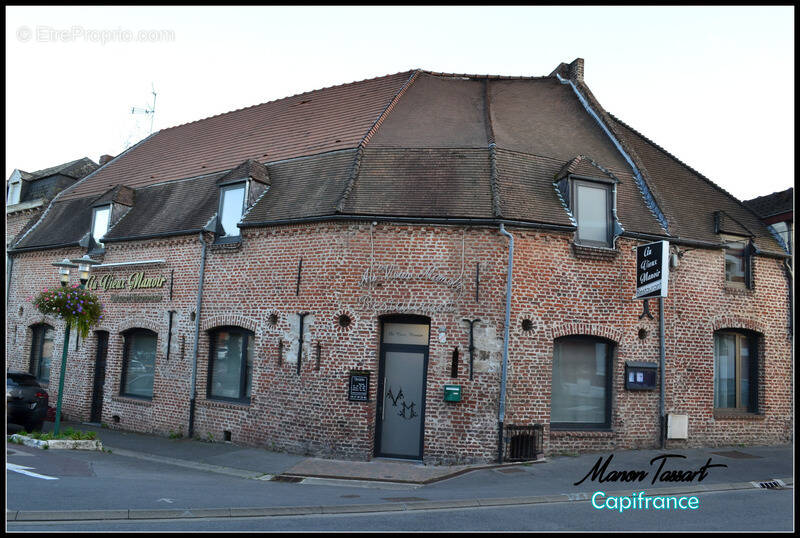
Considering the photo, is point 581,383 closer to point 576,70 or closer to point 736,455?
point 736,455

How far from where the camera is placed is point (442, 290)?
42.1ft

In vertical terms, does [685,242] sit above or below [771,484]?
above

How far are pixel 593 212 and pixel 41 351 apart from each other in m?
17.6

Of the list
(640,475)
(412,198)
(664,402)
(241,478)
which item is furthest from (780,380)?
(241,478)

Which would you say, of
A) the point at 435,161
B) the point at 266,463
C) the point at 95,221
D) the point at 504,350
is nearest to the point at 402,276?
the point at 504,350

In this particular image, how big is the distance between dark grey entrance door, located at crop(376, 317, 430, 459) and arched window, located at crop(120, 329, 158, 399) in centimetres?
721

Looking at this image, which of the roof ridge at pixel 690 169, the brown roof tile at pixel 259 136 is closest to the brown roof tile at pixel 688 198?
the roof ridge at pixel 690 169

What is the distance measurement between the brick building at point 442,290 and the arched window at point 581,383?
0.05m

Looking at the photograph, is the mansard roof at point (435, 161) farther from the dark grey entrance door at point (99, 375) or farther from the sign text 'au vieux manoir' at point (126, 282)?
the dark grey entrance door at point (99, 375)

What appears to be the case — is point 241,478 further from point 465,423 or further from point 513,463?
point 513,463

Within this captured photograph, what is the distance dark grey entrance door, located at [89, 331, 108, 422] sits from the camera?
17.9 metres

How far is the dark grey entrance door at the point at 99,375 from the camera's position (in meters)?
17.9

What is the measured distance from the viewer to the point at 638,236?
13789 millimetres

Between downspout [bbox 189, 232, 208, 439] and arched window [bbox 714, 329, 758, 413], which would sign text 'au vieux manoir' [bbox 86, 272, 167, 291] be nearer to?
downspout [bbox 189, 232, 208, 439]
